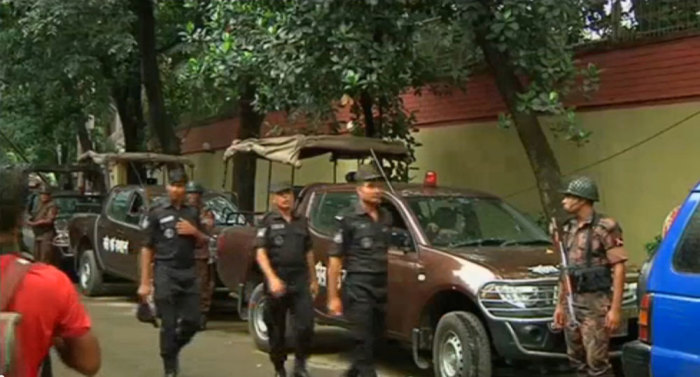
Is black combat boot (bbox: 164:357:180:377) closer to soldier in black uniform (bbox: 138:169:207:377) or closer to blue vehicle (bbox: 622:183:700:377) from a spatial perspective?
soldier in black uniform (bbox: 138:169:207:377)

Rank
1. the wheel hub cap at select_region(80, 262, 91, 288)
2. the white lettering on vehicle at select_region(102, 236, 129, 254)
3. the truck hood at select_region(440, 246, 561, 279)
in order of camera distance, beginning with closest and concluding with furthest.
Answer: the truck hood at select_region(440, 246, 561, 279)
the white lettering on vehicle at select_region(102, 236, 129, 254)
the wheel hub cap at select_region(80, 262, 91, 288)

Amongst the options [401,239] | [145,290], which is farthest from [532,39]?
[145,290]

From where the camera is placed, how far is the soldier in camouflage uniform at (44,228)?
45.8 ft

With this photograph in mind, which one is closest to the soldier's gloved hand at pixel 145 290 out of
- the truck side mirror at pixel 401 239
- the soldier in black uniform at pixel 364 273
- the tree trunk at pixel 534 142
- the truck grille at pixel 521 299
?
the soldier in black uniform at pixel 364 273

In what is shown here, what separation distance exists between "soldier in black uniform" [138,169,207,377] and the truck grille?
2.38 metres

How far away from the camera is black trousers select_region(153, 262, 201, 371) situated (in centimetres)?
771

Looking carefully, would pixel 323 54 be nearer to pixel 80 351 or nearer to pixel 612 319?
pixel 612 319

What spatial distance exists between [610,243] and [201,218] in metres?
3.49

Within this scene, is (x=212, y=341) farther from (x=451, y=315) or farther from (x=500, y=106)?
(x=500, y=106)

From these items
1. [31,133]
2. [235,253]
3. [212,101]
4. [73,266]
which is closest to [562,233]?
[235,253]

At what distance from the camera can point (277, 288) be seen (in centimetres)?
748

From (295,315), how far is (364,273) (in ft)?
2.91

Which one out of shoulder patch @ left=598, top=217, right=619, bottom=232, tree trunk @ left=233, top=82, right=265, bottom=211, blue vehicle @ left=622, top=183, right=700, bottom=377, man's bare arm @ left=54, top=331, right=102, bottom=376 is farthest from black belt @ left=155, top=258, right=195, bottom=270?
tree trunk @ left=233, top=82, right=265, bottom=211

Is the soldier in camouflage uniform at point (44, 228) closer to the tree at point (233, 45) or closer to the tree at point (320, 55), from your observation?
the tree at point (233, 45)
